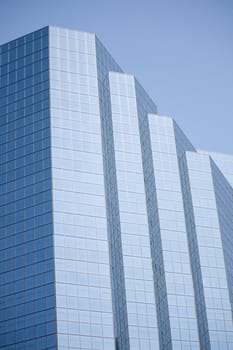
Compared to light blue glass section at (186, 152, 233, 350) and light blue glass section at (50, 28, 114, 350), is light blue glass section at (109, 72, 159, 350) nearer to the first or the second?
light blue glass section at (50, 28, 114, 350)

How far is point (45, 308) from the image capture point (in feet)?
408

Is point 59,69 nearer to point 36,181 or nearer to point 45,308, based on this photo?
point 36,181

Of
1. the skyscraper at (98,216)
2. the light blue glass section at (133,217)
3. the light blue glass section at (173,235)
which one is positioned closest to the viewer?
the skyscraper at (98,216)

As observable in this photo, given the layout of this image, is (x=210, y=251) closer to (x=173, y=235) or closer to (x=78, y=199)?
(x=173, y=235)

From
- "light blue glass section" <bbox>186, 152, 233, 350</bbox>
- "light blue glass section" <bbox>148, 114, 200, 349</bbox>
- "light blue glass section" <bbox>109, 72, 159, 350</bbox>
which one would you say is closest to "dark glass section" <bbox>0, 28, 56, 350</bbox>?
"light blue glass section" <bbox>109, 72, 159, 350</bbox>

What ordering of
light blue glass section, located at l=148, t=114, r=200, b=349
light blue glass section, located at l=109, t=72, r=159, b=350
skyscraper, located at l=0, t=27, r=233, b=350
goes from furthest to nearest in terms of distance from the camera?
1. light blue glass section, located at l=148, t=114, r=200, b=349
2. light blue glass section, located at l=109, t=72, r=159, b=350
3. skyscraper, located at l=0, t=27, r=233, b=350

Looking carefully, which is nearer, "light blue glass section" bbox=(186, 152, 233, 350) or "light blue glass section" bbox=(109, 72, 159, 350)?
"light blue glass section" bbox=(109, 72, 159, 350)

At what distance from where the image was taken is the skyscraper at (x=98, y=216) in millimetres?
127375

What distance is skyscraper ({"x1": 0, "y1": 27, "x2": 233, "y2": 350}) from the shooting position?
418 feet

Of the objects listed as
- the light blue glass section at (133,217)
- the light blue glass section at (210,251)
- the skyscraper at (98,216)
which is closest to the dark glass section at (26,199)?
the skyscraper at (98,216)

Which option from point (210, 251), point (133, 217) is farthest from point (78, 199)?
point (210, 251)

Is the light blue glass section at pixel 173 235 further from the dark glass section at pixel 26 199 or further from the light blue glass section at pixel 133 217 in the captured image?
the dark glass section at pixel 26 199

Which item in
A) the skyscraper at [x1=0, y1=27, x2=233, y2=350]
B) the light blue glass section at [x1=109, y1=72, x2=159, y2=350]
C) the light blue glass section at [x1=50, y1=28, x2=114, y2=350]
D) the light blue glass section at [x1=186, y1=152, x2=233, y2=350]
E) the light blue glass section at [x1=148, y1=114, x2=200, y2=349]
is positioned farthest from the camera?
the light blue glass section at [x1=186, y1=152, x2=233, y2=350]

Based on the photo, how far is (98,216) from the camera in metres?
138
